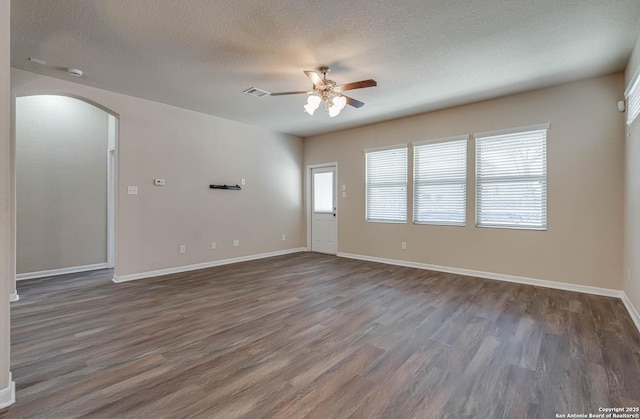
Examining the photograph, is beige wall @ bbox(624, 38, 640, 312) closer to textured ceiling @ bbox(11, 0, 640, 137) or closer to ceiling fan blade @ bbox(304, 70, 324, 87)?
textured ceiling @ bbox(11, 0, 640, 137)

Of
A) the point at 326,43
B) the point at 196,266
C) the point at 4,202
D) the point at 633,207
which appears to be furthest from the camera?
the point at 196,266

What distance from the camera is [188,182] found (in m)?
5.14

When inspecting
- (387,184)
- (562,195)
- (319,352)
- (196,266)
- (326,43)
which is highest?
(326,43)

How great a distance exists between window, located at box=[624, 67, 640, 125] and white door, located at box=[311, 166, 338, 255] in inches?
181

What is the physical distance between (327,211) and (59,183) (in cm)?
489

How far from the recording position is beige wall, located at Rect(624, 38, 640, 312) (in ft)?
9.44

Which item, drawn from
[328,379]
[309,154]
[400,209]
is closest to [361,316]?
[328,379]

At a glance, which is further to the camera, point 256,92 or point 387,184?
point 387,184

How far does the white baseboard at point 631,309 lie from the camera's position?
281 cm

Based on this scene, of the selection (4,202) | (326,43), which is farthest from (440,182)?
(4,202)

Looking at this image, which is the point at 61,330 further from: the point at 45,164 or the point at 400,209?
the point at 400,209

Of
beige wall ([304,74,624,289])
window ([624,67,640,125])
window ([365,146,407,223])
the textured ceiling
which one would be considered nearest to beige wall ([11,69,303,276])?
the textured ceiling

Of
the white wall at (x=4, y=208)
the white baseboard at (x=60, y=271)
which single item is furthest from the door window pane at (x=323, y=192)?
the white wall at (x=4, y=208)

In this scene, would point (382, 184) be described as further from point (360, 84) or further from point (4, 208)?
point (4, 208)
